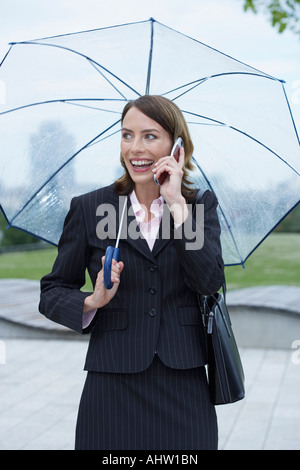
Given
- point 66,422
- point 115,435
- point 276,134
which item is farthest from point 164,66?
point 66,422

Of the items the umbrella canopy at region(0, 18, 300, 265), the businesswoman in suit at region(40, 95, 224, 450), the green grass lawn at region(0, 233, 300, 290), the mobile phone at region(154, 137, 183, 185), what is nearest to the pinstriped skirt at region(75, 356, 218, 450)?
the businesswoman in suit at region(40, 95, 224, 450)

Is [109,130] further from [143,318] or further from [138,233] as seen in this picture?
[143,318]

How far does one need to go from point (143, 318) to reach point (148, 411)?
314 mm

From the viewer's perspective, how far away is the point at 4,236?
20.0 metres

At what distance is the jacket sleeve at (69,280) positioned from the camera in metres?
2.29

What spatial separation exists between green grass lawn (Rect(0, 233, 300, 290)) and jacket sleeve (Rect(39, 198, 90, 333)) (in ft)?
36.4

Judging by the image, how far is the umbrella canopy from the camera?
2.64 metres

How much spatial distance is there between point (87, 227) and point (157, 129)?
404 millimetres

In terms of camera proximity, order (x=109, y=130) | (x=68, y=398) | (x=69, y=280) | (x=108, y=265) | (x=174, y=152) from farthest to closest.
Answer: (x=68, y=398)
(x=109, y=130)
(x=69, y=280)
(x=174, y=152)
(x=108, y=265)

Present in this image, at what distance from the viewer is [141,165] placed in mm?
2311

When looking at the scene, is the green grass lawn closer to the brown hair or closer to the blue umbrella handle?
the brown hair

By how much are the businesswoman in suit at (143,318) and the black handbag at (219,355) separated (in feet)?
0.12

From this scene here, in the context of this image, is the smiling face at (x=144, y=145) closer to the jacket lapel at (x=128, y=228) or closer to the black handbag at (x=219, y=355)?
the jacket lapel at (x=128, y=228)

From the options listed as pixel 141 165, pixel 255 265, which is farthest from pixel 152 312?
pixel 255 265
